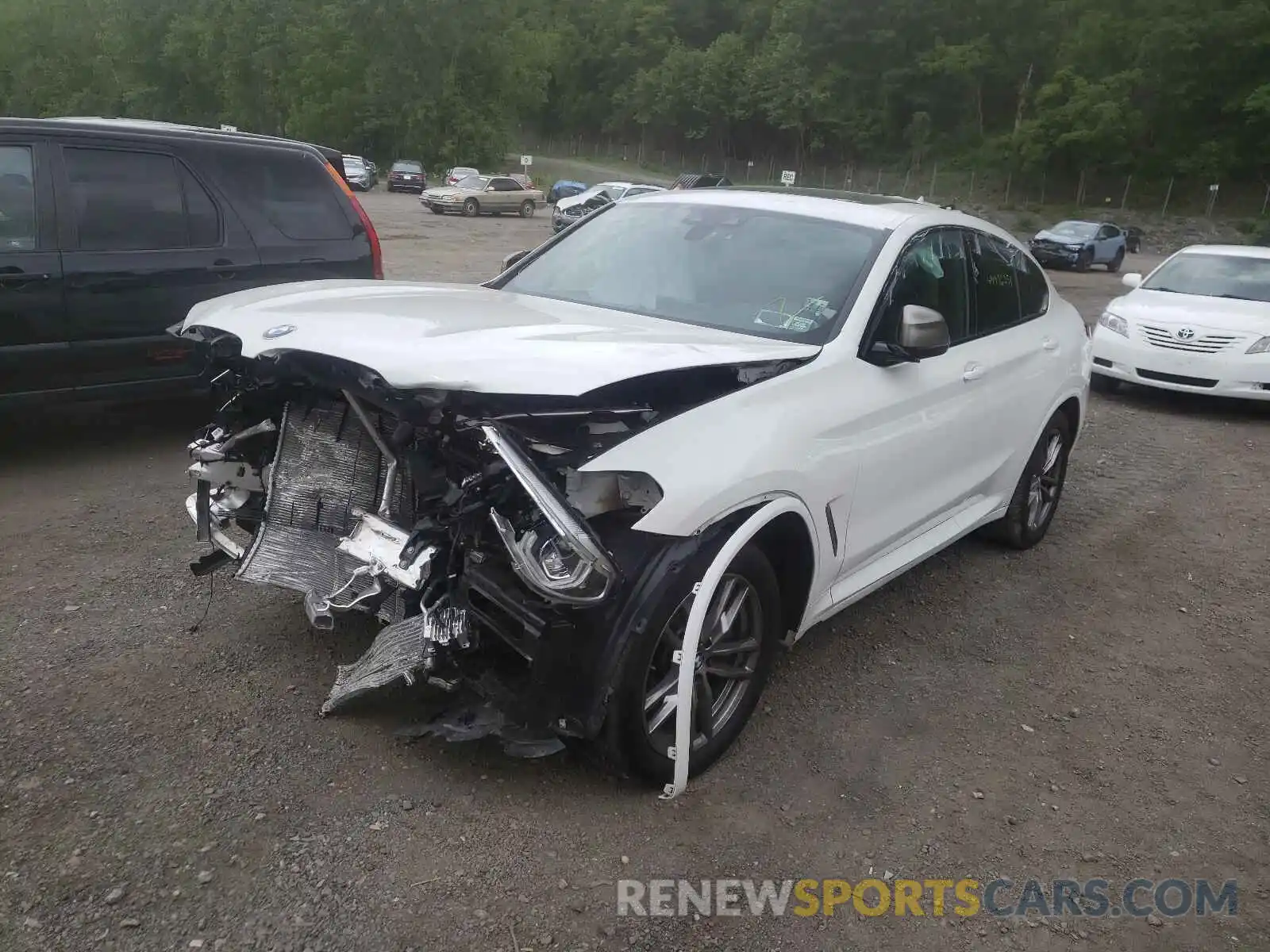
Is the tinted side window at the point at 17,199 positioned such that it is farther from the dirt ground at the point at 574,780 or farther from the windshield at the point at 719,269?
the windshield at the point at 719,269

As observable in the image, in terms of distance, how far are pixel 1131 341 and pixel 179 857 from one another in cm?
959

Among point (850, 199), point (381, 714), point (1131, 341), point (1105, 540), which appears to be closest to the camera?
point (381, 714)

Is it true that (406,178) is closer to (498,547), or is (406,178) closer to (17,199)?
(17,199)

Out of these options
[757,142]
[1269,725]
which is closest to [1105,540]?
[1269,725]

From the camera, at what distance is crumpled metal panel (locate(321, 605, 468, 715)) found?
285cm

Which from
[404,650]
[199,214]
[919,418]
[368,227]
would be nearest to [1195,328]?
[919,418]

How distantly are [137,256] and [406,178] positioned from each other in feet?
150

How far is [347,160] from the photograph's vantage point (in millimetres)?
45500

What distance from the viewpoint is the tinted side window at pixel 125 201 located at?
5.48m

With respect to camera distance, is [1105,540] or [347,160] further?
[347,160]

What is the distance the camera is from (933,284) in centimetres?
424

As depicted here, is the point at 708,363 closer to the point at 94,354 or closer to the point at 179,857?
the point at 179,857

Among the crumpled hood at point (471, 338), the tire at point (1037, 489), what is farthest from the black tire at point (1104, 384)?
the crumpled hood at point (471, 338)

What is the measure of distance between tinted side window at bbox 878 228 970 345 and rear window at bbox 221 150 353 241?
3.91 m
